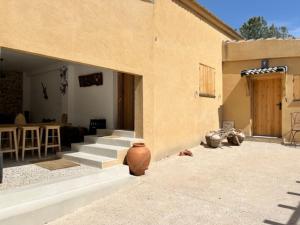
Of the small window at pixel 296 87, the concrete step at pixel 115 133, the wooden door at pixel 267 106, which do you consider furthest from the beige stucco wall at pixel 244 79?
the concrete step at pixel 115 133

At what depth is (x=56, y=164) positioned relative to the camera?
684cm

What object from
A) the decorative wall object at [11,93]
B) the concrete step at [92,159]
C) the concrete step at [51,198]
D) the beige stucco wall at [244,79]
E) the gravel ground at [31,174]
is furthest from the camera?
the decorative wall object at [11,93]

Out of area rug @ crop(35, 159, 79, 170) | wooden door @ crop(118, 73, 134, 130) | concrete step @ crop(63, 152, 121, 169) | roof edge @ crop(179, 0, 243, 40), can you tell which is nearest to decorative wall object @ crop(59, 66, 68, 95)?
wooden door @ crop(118, 73, 134, 130)

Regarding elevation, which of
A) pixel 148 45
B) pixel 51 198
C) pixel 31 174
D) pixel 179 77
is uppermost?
pixel 148 45

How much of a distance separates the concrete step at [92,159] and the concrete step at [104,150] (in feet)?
0.38

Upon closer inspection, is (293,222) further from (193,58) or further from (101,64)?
(193,58)

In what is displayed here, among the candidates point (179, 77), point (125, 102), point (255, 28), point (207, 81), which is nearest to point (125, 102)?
point (125, 102)

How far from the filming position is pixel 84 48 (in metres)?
5.87

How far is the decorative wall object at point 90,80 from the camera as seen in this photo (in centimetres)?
924

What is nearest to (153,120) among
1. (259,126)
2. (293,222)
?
(293,222)

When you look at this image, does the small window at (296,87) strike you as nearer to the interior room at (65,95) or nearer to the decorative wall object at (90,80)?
the interior room at (65,95)

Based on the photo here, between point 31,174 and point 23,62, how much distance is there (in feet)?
21.1

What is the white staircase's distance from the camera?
673 centimetres

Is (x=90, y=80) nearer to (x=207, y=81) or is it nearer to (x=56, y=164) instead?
(x=56, y=164)
